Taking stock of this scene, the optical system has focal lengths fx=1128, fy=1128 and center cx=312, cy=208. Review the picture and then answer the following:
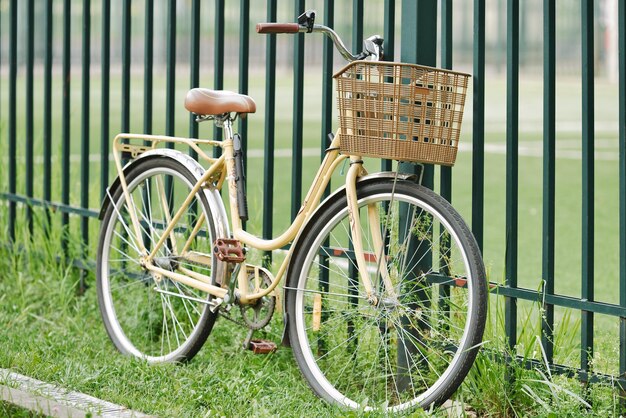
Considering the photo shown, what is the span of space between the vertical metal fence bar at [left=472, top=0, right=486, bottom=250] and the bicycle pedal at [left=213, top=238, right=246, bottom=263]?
0.93 metres

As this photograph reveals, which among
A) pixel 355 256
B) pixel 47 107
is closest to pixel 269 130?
pixel 355 256

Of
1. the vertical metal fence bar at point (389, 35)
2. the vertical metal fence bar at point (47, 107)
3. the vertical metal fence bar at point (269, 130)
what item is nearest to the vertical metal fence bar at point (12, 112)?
the vertical metal fence bar at point (47, 107)

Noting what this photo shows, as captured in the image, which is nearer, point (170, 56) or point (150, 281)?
point (150, 281)

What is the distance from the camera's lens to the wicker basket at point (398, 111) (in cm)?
373

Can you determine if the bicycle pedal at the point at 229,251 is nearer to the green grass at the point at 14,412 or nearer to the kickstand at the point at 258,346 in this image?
the kickstand at the point at 258,346

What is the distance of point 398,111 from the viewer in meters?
3.74

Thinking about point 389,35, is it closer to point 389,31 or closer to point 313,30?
point 389,31

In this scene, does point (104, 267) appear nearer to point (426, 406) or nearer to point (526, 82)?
point (426, 406)

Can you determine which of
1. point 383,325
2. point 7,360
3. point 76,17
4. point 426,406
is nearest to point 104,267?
point 7,360

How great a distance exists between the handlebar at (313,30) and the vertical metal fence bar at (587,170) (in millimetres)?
721

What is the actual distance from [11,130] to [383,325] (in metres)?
3.17

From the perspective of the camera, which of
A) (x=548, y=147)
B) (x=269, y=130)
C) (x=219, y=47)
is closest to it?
(x=548, y=147)

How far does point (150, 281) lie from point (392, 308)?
1.66 meters

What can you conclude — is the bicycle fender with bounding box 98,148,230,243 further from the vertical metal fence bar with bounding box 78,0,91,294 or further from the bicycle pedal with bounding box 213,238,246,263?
the vertical metal fence bar with bounding box 78,0,91,294
